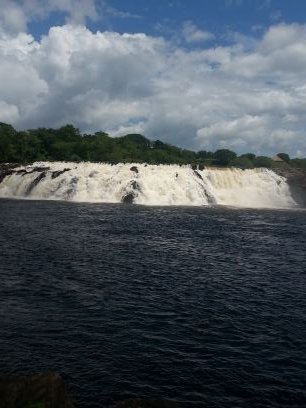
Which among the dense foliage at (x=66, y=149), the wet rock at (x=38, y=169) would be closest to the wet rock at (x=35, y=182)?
the wet rock at (x=38, y=169)

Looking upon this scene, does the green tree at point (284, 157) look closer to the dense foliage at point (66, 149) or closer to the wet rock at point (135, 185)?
the dense foliage at point (66, 149)

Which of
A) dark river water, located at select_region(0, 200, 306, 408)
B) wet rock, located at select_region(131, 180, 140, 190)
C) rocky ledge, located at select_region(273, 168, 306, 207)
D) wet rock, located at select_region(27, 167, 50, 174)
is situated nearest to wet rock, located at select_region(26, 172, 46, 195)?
wet rock, located at select_region(27, 167, 50, 174)

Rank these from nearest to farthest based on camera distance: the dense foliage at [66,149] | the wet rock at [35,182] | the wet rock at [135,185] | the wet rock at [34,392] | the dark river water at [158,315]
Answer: the wet rock at [34,392], the dark river water at [158,315], the wet rock at [135,185], the wet rock at [35,182], the dense foliage at [66,149]

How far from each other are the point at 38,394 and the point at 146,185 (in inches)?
2824

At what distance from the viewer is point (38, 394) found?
41.0ft

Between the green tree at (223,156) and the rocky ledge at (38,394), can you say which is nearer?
the rocky ledge at (38,394)

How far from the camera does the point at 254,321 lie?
2330cm

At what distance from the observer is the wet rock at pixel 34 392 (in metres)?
12.3

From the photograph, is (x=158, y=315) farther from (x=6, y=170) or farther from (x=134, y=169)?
(x=6, y=170)

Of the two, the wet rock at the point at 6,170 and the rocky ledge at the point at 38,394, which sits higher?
the wet rock at the point at 6,170

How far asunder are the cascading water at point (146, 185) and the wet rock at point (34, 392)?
68.6 meters

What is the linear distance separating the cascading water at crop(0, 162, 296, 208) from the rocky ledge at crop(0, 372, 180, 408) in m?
68.6

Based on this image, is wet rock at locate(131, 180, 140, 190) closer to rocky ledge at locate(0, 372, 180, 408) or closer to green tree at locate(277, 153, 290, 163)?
rocky ledge at locate(0, 372, 180, 408)

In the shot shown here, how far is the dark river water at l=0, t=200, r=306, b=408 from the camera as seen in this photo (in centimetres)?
1709
